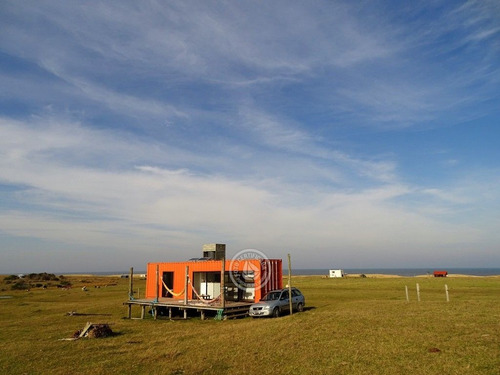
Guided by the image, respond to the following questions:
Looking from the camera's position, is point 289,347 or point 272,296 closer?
point 289,347

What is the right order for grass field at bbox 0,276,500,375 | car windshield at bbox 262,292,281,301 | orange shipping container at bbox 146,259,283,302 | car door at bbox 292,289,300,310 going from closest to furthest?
grass field at bbox 0,276,500,375 < car windshield at bbox 262,292,281,301 < car door at bbox 292,289,300,310 < orange shipping container at bbox 146,259,283,302

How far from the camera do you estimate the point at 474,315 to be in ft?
63.4

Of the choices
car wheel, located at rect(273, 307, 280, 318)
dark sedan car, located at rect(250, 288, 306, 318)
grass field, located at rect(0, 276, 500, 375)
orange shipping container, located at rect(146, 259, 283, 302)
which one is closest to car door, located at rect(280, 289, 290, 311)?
dark sedan car, located at rect(250, 288, 306, 318)

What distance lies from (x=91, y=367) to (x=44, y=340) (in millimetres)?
7438

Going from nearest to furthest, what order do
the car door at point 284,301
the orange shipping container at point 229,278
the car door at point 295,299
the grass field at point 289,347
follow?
1. the grass field at point 289,347
2. the car door at point 284,301
3. the car door at point 295,299
4. the orange shipping container at point 229,278

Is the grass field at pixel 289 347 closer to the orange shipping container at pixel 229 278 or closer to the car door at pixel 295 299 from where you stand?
the car door at pixel 295 299

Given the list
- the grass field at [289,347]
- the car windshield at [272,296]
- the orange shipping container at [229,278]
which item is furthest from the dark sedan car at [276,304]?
the grass field at [289,347]

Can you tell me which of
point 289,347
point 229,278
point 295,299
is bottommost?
point 289,347

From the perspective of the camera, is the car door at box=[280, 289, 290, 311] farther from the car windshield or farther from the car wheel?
the car wheel

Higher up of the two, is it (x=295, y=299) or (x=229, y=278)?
(x=229, y=278)

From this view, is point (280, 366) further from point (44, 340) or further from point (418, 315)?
point (44, 340)

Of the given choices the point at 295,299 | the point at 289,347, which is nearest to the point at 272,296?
the point at 295,299

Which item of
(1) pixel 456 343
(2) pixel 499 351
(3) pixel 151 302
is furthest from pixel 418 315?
(3) pixel 151 302

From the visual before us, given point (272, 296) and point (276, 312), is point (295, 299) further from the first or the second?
point (276, 312)
